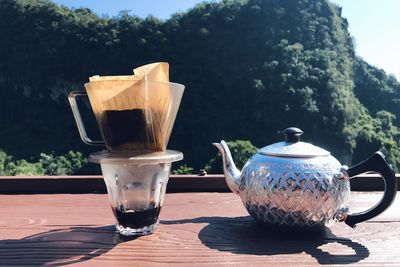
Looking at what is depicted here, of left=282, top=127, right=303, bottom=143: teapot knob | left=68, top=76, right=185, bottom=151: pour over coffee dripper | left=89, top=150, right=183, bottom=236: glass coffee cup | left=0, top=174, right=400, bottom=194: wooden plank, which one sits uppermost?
left=68, top=76, right=185, bottom=151: pour over coffee dripper

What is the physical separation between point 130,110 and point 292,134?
0.16 m

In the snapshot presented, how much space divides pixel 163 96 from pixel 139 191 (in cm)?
9

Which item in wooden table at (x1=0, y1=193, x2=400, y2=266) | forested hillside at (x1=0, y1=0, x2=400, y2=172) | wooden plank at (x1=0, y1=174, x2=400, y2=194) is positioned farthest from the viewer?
forested hillside at (x1=0, y1=0, x2=400, y2=172)

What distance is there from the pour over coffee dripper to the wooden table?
0.29ft

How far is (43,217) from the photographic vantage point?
0.44 meters

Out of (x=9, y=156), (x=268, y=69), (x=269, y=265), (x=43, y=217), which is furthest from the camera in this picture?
(x=268, y=69)

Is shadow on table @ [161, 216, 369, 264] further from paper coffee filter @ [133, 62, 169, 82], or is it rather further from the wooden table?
paper coffee filter @ [133, 62, 169, 82]

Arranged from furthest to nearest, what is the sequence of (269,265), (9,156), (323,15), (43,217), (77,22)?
(323,15), (77,22), (9,156), (43,217), (269,265)

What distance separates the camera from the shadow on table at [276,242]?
1.07 ft

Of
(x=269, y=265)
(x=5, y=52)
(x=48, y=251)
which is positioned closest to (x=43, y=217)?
(x=48, y=251)

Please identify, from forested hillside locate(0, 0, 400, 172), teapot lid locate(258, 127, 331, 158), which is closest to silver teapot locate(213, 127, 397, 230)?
teapot lid locate(258, 127, 331, 158)

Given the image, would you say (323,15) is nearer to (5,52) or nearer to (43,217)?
(5,52)

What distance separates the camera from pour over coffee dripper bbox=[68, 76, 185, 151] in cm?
35

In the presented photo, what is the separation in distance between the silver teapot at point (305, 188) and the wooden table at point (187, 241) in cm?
2
